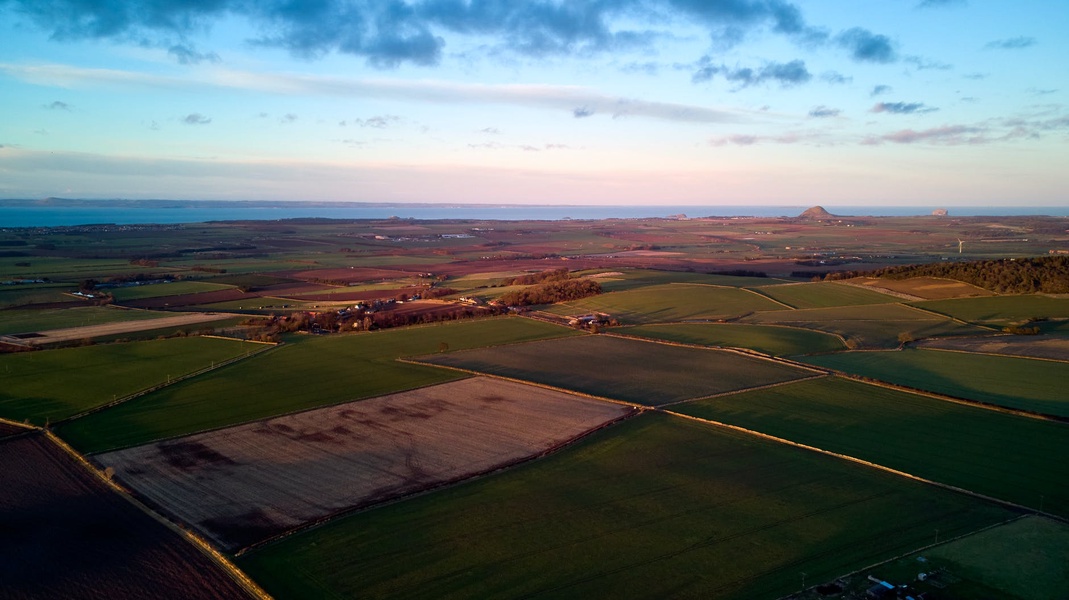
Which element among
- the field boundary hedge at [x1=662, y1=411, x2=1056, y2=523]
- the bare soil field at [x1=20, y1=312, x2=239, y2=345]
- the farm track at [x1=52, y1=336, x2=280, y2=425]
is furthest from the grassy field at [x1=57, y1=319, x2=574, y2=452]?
the field boundary hedge at [x1=662, y1=411, x2=1056, y2=523]

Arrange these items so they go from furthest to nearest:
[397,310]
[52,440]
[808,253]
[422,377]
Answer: [808,253] → [397,310] → [422,377] → [52,440]

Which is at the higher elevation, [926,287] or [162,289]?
[926,287]

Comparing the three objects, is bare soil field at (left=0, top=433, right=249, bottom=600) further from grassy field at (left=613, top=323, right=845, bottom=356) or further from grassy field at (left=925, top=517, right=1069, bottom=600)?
grassy field at (left=613, top=323, right=845, bottom=356)

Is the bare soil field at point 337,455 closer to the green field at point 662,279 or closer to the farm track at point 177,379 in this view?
the farm track at point 177,379

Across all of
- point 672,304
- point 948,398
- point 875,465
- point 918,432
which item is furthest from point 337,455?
point 672,304

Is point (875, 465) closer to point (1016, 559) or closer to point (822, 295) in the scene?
point (1016, 559)

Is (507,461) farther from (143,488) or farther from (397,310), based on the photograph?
(397,310)

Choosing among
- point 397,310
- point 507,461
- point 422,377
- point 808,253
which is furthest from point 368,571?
point 808,253

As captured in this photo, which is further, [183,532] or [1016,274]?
[1016,274]

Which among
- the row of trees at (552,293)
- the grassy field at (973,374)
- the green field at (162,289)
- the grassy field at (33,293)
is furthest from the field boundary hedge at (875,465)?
the grassy field at (33,293)
